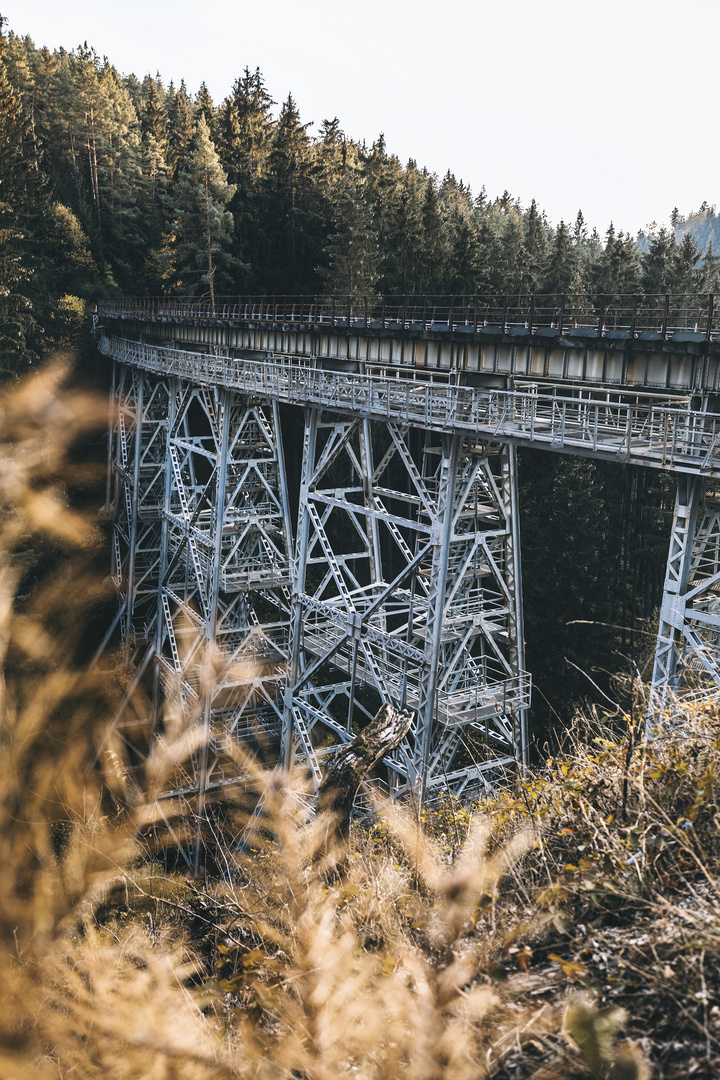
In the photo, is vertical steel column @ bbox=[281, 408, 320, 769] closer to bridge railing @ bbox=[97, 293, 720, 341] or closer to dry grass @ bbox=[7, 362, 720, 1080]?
bridge railing @ bbox=[97, 293, 720, 341]

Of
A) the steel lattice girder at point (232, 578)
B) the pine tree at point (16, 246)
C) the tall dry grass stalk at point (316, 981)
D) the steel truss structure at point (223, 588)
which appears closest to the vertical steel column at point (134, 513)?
the steel truss structure at point (223, 588)

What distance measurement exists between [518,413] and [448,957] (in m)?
8.89

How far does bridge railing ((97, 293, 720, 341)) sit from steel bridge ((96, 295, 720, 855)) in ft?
0.70

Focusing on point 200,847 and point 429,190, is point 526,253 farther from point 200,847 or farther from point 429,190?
point 200,847

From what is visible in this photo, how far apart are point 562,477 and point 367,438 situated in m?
17.4

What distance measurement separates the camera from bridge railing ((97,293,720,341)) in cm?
1471

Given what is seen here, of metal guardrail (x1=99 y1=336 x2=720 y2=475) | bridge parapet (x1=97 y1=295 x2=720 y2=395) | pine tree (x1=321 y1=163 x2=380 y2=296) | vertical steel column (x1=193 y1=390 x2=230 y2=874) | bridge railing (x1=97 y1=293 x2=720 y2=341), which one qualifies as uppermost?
pine tree (x1=321 y1=163 x2=380 y2=296)

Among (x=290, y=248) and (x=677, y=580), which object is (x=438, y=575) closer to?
(x=677, y=580)

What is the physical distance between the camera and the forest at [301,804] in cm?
411

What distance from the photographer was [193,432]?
38219mm

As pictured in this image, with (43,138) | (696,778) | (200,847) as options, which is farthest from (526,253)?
(696,778)

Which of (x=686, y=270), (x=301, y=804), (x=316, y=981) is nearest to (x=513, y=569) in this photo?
(x=301, y=804)

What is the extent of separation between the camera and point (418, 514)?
44.7ft

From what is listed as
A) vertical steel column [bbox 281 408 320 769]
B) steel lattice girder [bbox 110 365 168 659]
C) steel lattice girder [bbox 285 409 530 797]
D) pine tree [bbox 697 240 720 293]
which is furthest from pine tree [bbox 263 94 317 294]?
steel lattice girder [bbox 285 409 530 797]
